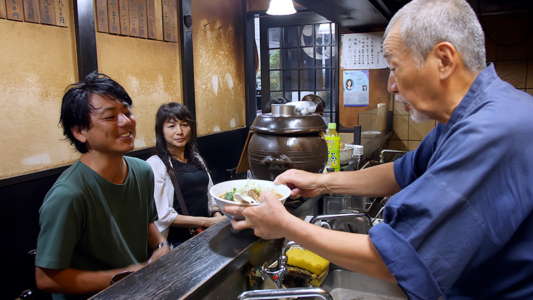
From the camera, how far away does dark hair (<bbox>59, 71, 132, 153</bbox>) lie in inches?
69.4

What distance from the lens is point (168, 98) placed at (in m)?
5.11

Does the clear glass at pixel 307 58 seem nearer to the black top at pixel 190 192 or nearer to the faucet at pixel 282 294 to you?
the black top at pixel 190 192

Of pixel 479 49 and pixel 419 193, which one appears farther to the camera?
pixel 479 49

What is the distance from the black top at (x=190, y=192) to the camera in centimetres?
302

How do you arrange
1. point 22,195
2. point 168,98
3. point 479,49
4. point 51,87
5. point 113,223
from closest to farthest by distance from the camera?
point 479,49, point 113,223, point 22,195, point 51,87, point 168,98

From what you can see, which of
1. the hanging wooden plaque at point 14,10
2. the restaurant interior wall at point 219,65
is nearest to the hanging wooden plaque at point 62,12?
the hanging wooden plaque at point 14,10

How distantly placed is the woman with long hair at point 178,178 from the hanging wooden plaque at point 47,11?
1397 mm

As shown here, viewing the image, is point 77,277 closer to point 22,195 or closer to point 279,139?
point 279,139

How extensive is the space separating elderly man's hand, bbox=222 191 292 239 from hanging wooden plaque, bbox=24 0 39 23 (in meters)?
3.04

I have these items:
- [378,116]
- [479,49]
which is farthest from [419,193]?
[378,116]

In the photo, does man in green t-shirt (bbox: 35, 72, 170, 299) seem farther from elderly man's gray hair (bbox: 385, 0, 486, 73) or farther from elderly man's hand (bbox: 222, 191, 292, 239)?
elderly man's gray hair (bbox: 385, 0, 486, 73)

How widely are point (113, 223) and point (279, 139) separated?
3.08 ft

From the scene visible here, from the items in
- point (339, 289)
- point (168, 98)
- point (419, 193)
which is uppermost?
point (168, 98)

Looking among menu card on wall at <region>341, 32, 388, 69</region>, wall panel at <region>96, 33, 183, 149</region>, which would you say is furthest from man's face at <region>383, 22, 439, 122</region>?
menu card on wall at <region>341, 32, 388, 69</region>
